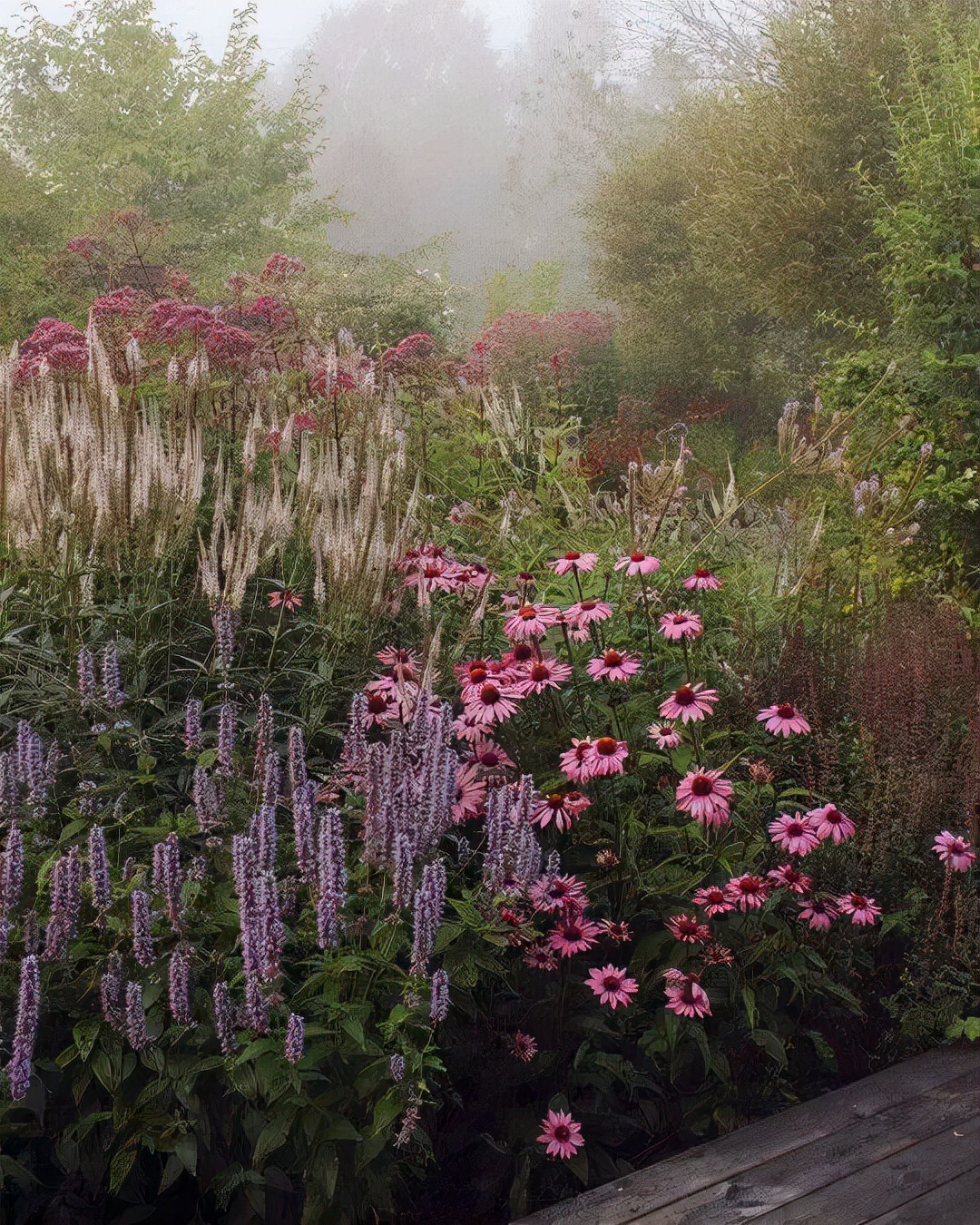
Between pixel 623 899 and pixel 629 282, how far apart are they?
8.28m

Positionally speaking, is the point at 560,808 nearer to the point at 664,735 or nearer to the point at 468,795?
the point at 468,795

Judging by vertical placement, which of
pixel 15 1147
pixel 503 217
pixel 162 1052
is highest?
pixel 503 217

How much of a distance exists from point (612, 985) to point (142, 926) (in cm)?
80

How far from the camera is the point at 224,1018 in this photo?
1748 millimetres

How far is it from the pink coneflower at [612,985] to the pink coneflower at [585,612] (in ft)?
2.25

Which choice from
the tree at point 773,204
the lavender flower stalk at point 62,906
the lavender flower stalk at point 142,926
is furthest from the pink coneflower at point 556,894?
the tree at point 773,204

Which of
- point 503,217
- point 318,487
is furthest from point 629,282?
point 318,487

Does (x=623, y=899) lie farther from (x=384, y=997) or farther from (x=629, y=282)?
(x=629, y=282)

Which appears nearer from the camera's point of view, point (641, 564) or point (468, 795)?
point (468, 795)

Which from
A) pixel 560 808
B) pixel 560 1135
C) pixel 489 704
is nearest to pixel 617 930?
pixel 560 808

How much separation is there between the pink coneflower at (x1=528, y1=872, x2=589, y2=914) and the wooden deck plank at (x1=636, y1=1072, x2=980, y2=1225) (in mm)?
481

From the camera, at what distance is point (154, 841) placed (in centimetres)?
213

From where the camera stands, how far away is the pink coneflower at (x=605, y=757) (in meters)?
2.12

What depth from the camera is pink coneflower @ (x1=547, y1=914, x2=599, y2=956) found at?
2.07 metres
